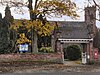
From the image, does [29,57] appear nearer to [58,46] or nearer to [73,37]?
[58,46]

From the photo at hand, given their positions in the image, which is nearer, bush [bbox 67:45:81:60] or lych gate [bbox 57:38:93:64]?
lych gate [bbox 57:38:93:64]

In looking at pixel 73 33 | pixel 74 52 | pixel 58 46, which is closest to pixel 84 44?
pixel 74 52

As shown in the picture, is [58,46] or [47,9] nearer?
[47,9]

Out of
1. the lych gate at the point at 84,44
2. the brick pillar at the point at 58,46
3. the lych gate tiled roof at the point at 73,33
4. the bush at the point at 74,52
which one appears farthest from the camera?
the lych gate tiled roof at the point at 73,33

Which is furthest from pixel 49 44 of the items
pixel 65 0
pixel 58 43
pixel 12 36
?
pixel 65 0

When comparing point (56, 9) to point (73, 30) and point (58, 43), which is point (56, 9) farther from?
point (73, 30)

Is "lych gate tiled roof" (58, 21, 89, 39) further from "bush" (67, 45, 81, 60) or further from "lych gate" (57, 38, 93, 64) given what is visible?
"bush" (67, 45, 81, 60)

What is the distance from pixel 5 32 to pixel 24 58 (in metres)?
9.77

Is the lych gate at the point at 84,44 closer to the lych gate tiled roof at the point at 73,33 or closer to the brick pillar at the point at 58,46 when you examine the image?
the brick pillar at the point at 58,46

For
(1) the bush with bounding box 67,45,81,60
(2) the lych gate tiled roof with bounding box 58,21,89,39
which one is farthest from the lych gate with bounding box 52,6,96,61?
(1) the bush with bounding box 67,45,81,60

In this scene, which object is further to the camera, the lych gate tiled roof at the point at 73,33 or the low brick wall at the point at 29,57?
the lych gate tiled roof at the point at 73,33

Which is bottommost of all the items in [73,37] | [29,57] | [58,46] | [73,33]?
[58,46]

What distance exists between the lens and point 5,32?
39.6 m

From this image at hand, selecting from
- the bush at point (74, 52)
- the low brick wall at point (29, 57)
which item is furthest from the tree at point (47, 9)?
the bush at point (74, 52)
